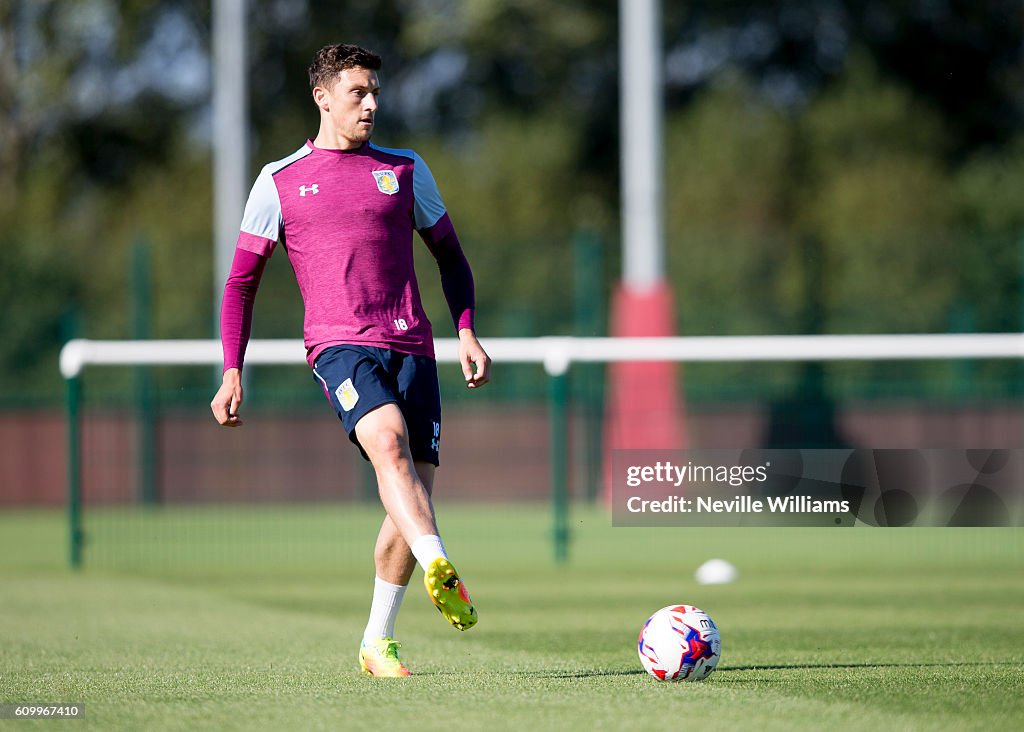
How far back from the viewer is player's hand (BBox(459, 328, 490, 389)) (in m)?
6.22

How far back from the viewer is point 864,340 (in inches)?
442

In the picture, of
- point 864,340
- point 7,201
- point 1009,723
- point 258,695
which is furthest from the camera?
point 7,201

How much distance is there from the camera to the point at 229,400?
6117 millimetres

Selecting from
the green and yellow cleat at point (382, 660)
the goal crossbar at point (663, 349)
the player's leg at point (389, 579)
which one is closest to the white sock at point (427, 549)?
the player's leg at point (389, 579)

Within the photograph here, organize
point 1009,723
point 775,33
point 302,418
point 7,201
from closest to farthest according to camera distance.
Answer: point 1009,723 → point 302,418 → point 7,201 → point 775,33

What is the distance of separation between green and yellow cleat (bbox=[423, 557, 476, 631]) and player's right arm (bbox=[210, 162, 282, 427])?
1.13 metres

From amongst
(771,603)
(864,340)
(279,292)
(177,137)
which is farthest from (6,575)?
(177,137)

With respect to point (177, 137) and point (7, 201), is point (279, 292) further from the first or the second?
point (177, 137)

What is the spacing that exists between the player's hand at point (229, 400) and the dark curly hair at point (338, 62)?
1.14 metres

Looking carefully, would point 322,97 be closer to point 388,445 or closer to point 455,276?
point 455,276

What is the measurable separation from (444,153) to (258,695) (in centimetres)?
2575

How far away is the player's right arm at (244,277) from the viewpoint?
617 cm

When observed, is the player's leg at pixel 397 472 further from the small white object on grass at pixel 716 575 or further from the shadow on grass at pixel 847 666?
the small white object on grass at pixel 716 575

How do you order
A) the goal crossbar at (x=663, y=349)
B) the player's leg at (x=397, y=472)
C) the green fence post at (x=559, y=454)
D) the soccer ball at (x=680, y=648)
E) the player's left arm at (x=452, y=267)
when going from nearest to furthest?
the player's leg at (x=397, y=472), the soccer ball at (x=680, y=648), the player's left arm at (x=452, y=267), the goal crossbar at (x=663, y=349), the green fence post at (x=559, y=454)
